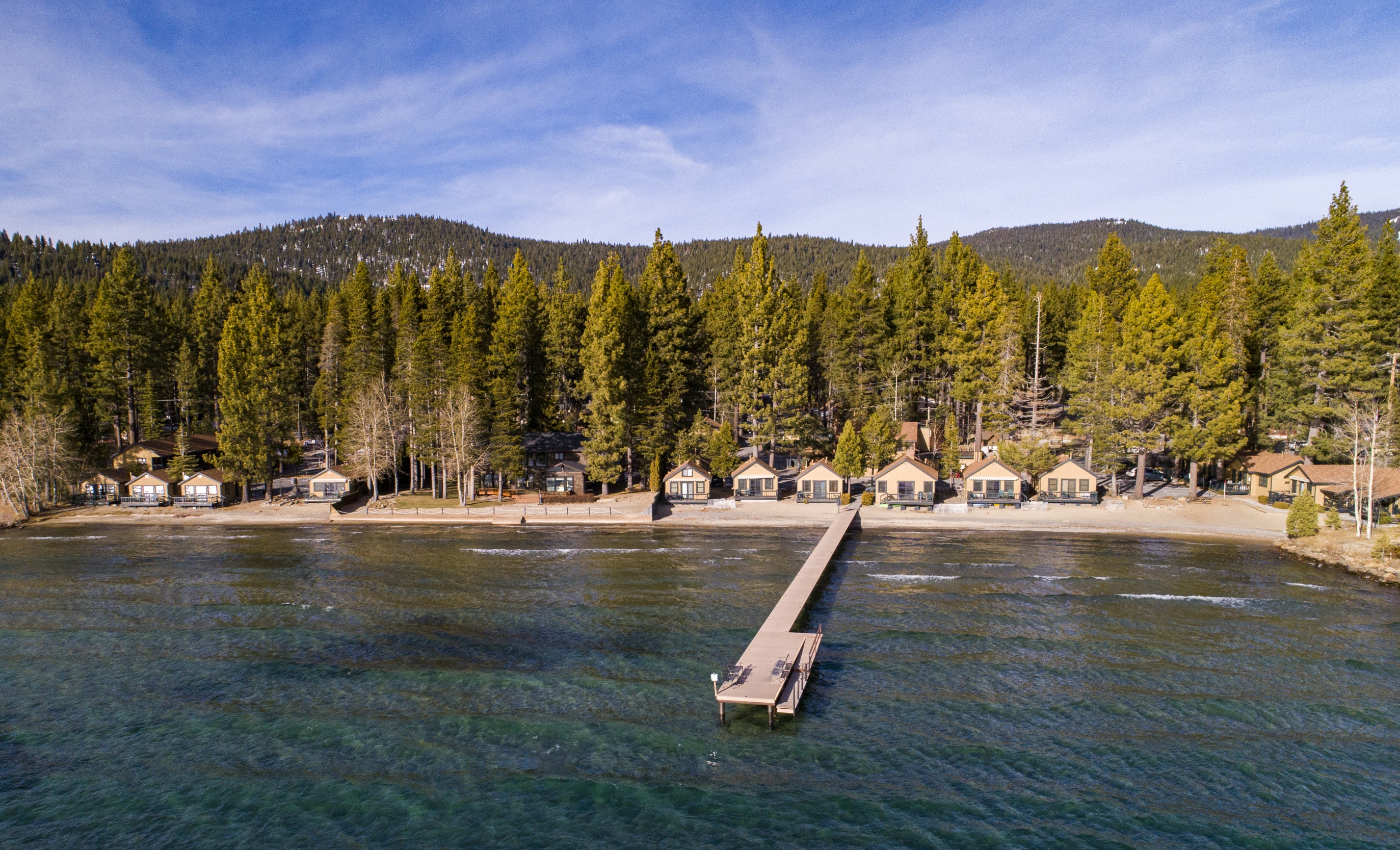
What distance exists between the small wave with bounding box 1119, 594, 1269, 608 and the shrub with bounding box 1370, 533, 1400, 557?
11.0 metres

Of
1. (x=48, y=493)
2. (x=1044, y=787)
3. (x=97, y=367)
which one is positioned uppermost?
(x=97, y=367)

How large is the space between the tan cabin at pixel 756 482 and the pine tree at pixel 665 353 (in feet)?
21.5

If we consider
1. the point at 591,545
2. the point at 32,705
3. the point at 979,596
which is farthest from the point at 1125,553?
the point at 32,705

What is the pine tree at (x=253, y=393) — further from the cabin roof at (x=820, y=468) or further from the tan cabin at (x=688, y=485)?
the cabin roof at (x=820, y=468)

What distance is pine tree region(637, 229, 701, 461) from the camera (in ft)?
190

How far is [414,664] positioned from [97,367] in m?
59.6

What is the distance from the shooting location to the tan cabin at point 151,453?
62.9 metres

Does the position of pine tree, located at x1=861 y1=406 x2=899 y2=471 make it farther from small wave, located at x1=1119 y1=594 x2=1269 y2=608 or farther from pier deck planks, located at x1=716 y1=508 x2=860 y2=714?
pier deck planks, located at x1=716 y1=508 x2=860 y2=714

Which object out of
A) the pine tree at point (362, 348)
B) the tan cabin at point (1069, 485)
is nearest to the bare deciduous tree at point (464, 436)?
the pine tree at point (362, 348)

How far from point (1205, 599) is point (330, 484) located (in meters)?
59.6

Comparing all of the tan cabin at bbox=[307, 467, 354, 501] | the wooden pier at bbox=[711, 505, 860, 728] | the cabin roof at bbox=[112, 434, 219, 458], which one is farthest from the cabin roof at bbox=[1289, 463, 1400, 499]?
the cabin roof at bbox=[112, 434, 219, 458]

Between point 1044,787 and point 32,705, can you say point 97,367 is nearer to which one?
point 32,705

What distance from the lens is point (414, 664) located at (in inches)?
1041

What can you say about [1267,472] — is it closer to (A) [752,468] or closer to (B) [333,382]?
(A) [752,468]
